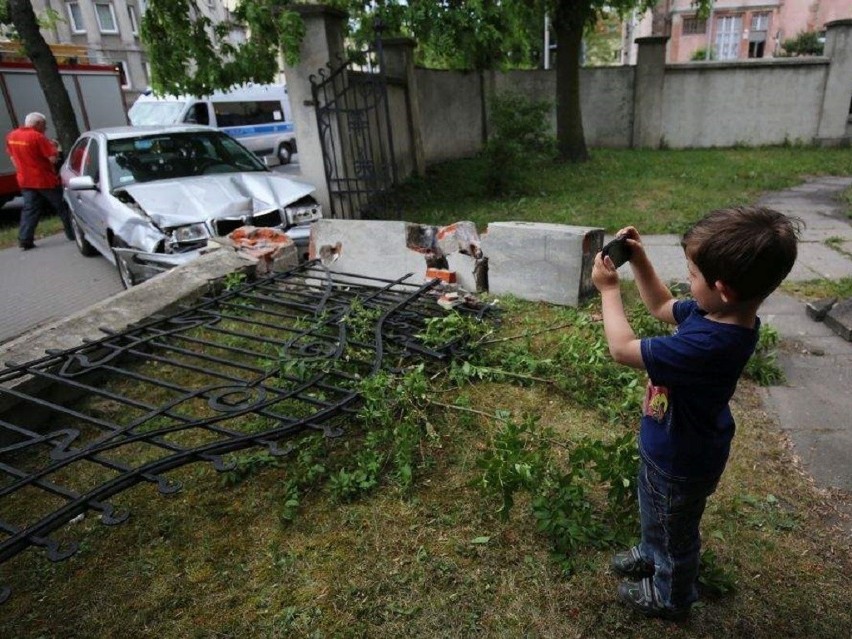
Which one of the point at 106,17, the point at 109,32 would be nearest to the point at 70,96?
the point at 109,32

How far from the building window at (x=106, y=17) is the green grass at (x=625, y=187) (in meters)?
28.3

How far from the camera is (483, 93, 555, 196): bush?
30.7ft

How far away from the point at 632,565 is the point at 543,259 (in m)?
3.14

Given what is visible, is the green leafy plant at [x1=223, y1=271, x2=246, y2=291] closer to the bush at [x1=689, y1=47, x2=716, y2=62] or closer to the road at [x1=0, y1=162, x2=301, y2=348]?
the road at [x1=0, y1=162, x2=301, y2=348]

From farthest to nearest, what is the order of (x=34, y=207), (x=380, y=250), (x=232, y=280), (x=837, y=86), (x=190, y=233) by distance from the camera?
(x=837, y=86)
(x=34, y=207)
(x=190, y=233)
(x=380, y=250)
(x=232, y=280)

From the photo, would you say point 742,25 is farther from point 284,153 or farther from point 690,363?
point 690,363

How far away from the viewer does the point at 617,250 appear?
2.00 m

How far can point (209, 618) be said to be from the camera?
221 cm

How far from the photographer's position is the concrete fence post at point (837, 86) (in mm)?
13461

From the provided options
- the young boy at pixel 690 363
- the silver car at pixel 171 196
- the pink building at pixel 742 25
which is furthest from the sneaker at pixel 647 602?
the pink building at pixel 742 25

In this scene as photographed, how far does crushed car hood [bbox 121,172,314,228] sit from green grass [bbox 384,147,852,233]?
1911 millimetres

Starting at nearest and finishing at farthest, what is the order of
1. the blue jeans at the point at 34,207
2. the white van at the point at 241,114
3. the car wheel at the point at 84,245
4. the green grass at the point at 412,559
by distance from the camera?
the green grass at the point at 412,559, the car wheel at the point at 84,245, the blue jeans at the point at 34,207, the white van at the point at 241,114

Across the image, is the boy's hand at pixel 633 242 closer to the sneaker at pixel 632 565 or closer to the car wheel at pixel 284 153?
the sneaker at pixel 632 565

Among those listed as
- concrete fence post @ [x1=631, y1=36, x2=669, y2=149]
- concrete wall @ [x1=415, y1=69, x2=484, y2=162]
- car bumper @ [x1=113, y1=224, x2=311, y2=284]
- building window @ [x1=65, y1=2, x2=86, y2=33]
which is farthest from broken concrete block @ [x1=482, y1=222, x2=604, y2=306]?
building window @ [x1=65, y1=2, x2=86, y2=33]
